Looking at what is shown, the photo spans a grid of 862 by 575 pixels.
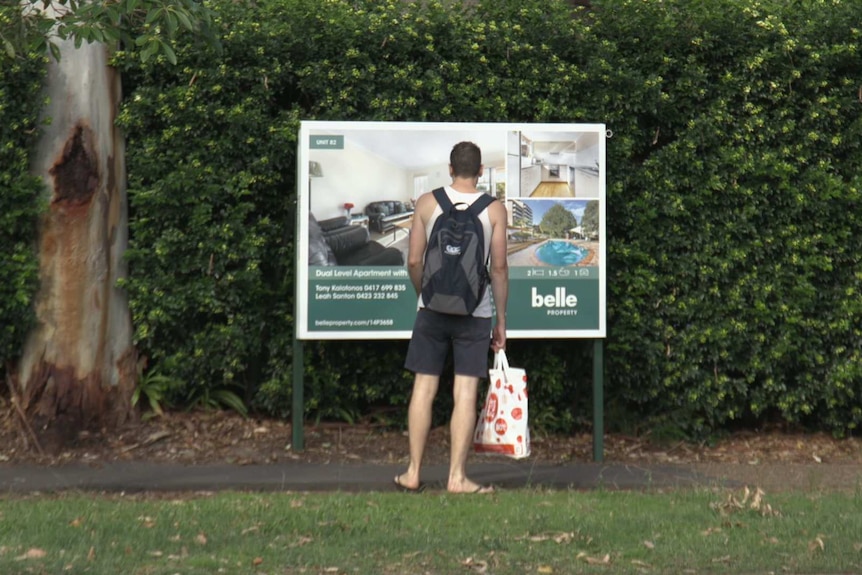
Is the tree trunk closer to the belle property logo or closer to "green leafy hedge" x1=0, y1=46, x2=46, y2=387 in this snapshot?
"green leafy hedge" x1=0, y1=46, x2=46, y2=387

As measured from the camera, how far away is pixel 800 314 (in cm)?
870

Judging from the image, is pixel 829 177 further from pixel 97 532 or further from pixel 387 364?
pixel 97 532

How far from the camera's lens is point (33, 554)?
17.9 ft

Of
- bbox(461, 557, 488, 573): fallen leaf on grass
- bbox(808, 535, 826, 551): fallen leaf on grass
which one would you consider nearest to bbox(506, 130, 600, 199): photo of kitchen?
bbox(808, 535, 826, 551): fallen leaf on grass

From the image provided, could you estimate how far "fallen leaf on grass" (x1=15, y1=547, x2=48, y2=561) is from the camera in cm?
542

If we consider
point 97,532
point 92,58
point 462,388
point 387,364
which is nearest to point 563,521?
point 462,388

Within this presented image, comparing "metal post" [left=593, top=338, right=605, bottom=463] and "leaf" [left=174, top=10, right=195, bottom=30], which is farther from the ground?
"leaf" [left=174, top=10, right=195, bottom=30]

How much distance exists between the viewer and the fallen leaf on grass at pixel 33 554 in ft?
17.8

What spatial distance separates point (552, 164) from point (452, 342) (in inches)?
68.9

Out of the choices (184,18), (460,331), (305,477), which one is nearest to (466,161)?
(460,331)

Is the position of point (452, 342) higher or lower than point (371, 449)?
higher

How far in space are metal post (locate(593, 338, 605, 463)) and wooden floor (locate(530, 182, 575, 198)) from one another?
102 cm

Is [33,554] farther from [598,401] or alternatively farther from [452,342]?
[598,401]

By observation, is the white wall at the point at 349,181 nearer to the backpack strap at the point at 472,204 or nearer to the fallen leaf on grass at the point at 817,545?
the backpack strap at the point at 472,204
